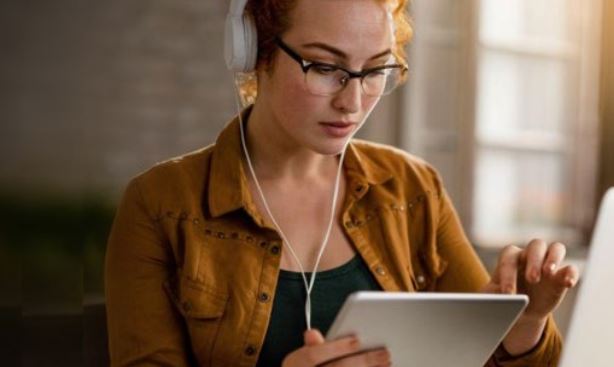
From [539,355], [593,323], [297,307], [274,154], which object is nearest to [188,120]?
[274,154]

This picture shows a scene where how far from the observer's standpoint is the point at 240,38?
1.47m

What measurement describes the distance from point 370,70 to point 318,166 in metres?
0.26

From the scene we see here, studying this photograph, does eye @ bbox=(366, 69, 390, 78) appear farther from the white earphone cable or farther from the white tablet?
the white tablet

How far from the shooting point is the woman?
141cm

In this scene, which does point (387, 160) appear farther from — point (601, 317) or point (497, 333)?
point (601, 317)

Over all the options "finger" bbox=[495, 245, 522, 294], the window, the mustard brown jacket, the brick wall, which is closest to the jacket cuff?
the mustard brown jacket

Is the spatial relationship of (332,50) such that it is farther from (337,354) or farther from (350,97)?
(337,354)

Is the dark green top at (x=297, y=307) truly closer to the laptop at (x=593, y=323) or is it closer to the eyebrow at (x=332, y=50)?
the eyebrow at (x=332, y=50)

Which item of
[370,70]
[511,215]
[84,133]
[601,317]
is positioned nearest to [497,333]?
[601,317]

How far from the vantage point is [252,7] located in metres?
1.51

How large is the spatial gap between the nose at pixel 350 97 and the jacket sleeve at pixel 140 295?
0.33 metres

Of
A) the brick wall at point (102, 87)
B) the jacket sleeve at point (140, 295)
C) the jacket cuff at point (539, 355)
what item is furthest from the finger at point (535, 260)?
the brick wall at point (102, 87)

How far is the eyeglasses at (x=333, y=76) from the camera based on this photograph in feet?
4.64

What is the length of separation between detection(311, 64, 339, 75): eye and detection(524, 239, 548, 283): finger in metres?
0.36
